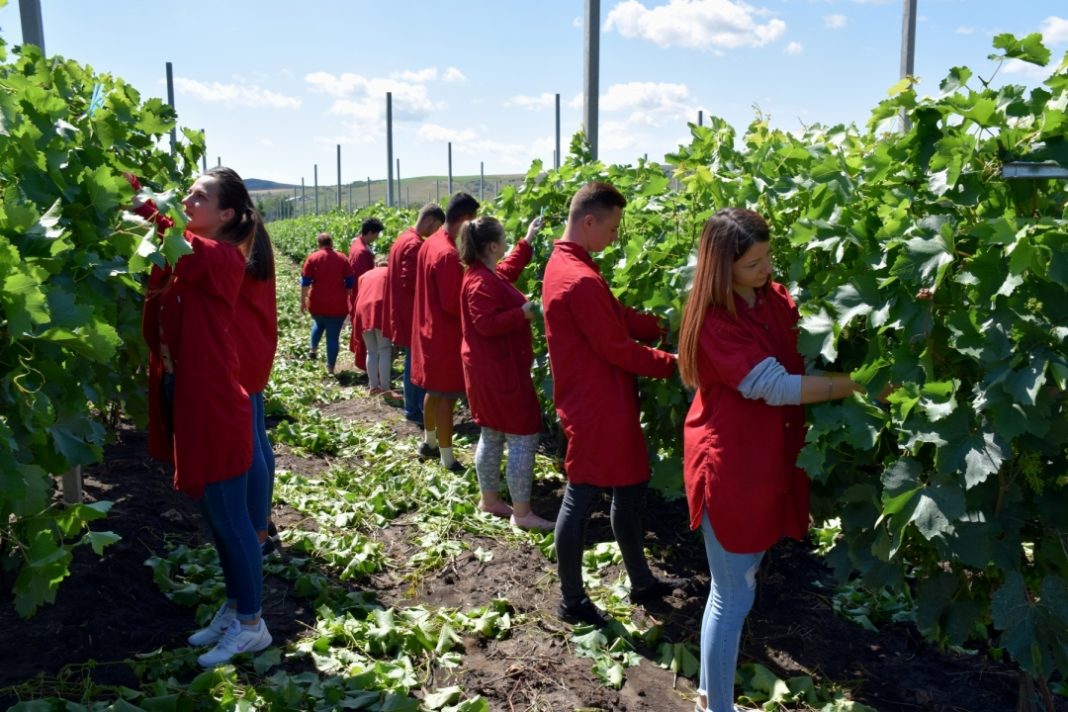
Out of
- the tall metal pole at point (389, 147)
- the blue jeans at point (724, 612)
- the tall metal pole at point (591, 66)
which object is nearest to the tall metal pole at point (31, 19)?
the tall metal pole at point (591, 66)

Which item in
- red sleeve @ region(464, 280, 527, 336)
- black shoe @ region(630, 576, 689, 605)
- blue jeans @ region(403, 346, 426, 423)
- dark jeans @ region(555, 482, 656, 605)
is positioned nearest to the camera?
dark jeans @ region(555, 482, 656, 605)

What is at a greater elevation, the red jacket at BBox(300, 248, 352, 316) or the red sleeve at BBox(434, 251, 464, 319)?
the red sleeve at BBox(434, 251, 464, 319)

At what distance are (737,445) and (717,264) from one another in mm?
562

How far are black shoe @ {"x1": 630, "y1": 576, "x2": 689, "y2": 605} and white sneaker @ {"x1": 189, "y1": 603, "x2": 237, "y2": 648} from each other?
1709 mm

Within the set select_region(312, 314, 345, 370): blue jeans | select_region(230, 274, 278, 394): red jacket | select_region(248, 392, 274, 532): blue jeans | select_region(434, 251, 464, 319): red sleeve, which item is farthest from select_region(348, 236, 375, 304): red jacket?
select_region(248, 392, 274, 532): blue jeans

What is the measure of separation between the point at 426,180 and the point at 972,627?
334 ft

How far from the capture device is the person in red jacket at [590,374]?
3816 mm

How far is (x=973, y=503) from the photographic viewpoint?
2.73 m

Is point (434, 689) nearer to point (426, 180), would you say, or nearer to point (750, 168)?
point (750, 168)

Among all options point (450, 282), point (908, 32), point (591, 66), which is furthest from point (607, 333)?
point (908, 32)

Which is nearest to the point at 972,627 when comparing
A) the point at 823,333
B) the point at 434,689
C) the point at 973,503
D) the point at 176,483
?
the point at 973,503

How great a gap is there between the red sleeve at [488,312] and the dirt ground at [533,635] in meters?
1.15

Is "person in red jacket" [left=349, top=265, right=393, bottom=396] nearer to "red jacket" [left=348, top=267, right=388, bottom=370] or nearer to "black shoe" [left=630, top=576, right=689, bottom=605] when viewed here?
"red jacket" [left=348, top=267, right=388, bottom=370]

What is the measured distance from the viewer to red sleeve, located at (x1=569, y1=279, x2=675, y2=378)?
3.80 meters
